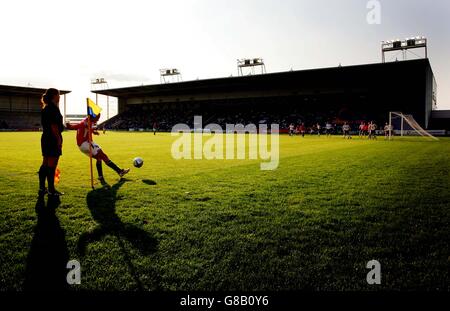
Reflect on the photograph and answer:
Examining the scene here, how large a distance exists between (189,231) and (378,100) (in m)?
52.5

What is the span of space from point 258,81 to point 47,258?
5617 cm

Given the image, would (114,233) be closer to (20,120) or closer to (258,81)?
(258,81)

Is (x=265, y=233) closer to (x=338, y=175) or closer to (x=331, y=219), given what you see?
(x=331, y=219)

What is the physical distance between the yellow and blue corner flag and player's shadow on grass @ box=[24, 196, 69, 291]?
10.3 feet

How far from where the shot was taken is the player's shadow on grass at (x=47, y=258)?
313 centimetres

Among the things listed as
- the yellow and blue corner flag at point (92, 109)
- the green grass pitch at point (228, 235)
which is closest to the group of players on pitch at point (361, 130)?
the green grass pitch at point (228, 235)

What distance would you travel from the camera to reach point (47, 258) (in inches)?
142

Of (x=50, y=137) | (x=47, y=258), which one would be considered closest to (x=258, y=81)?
(x=50, y=137)

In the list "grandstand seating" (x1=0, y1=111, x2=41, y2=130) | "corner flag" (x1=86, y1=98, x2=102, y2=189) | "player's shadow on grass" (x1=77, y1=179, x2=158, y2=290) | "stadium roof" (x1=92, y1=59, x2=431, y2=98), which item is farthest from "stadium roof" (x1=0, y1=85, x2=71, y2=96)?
"player's shadow on grass" (x1=77, y1=179, x2=158, y2=290)

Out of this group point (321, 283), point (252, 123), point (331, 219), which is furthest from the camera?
point (252, 123)

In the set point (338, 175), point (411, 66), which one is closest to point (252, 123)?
point (411, 66)

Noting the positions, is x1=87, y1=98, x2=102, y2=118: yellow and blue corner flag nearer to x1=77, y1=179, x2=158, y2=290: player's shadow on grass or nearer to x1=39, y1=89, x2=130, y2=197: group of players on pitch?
x1=39, y1=89, x2=130, y2=197: group of players on pitch

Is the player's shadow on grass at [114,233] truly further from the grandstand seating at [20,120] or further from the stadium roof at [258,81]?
the grandstand seating at [20,120]
